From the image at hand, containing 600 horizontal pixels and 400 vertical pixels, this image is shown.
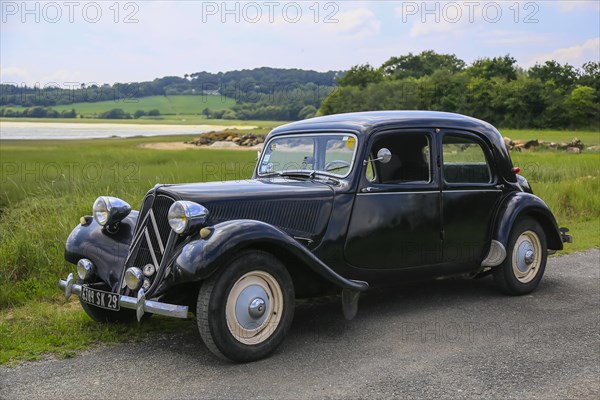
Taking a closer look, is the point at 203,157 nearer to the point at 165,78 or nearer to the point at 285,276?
the point at 165,78

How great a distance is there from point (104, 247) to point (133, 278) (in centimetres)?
83

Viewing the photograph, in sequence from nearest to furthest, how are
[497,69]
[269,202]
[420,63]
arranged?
1. [269,202]
2. [497,69]
3. [420,63]

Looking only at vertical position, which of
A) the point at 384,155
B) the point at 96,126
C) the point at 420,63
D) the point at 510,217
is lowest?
the point at 510,217

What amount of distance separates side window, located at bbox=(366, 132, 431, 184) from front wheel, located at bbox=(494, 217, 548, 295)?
1236mm

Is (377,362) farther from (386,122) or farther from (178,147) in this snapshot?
(178,147)

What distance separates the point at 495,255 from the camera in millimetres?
→ 6293

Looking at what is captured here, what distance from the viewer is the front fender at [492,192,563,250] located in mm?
6301

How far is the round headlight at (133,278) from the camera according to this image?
4684 millimetres

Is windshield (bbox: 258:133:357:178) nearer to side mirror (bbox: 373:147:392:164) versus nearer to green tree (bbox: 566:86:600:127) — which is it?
side mirror (bbox: 373:147:392:164)

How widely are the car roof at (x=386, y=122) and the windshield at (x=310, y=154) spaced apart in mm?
89

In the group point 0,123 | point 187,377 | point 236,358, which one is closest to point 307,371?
point 236,358

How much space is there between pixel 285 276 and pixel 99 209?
185 cm

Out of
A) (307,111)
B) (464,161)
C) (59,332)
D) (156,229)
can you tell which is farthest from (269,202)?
(307,111)

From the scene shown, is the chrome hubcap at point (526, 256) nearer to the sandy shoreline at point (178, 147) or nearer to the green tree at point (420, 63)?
the sandy shoreline at point (178, 147)
